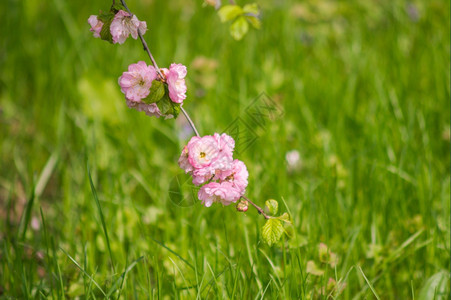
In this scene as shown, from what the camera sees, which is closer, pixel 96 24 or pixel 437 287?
pixel 96 24

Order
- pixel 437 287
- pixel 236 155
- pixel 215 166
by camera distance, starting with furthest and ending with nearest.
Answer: pixel 236 155 → pixel 437 287 → pixel 215 166

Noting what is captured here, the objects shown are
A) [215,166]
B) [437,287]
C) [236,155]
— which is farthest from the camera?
[236,155]

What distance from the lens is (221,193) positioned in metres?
0.99

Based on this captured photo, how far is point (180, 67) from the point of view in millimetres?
1000

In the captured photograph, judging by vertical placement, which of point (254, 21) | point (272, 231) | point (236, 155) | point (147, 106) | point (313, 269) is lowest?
point (313, 269)

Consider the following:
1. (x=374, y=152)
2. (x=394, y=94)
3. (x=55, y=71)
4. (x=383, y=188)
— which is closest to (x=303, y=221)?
(x=383, y=188)

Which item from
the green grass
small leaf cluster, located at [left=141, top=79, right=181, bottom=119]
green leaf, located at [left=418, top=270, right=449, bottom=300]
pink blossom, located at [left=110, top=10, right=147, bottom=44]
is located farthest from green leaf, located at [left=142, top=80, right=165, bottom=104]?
green leaf, located at [left=418, top=270, right=449, bottom=300]

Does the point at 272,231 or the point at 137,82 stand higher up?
the point at 137,82

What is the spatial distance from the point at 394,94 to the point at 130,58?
1.38 meters

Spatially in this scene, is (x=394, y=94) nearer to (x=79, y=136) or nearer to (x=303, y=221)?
(x=303, y=221)

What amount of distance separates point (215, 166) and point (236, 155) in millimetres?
654

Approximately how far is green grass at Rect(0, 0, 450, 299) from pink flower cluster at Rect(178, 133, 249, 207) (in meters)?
0.18

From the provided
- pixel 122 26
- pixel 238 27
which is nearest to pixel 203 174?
pixel 122 26

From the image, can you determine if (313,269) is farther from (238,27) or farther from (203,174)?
(238,27)
